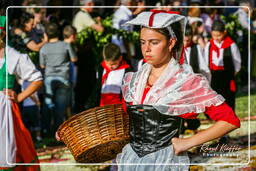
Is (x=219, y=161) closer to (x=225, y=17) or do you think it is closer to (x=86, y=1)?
(x=86, y=1)

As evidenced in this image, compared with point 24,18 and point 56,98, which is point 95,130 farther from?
point 24,18

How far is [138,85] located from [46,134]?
4.47m

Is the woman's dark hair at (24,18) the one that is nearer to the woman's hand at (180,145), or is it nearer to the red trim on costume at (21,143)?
the red trim on costume at (21,143)

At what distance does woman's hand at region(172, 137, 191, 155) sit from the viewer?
104 inches

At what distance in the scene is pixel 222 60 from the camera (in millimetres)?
6695

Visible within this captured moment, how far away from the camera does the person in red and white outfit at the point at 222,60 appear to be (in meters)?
6.66

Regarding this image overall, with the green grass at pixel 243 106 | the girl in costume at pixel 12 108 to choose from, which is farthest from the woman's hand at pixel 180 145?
the green grass at pixel 243 106

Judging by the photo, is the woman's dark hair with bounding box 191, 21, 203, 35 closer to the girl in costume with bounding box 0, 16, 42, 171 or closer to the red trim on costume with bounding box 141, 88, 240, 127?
the girl in costume with bounding box 0, 16, 42, 171

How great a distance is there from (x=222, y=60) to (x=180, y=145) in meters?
4.19

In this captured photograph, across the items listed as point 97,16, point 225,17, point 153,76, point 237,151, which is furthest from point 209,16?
point 153,76

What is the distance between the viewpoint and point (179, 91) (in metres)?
2.80

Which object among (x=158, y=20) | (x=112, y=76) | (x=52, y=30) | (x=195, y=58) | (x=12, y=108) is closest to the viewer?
(x=158, y=20)

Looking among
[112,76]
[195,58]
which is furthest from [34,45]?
[195,58]

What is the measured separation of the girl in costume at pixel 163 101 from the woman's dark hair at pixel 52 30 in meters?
4.22
